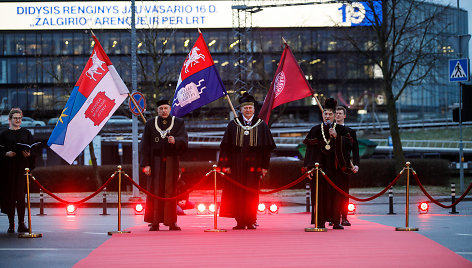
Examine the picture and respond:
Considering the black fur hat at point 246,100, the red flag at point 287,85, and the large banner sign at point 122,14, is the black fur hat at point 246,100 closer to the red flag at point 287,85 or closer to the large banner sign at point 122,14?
the red flag at point 287,85

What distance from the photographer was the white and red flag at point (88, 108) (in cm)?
1267

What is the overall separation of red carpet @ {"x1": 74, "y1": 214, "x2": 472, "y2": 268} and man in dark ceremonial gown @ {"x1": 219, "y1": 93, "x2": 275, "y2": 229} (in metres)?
0.50

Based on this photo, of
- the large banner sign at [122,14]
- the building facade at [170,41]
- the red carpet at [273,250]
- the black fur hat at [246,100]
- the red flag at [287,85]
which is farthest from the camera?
the building facade at [170,41]

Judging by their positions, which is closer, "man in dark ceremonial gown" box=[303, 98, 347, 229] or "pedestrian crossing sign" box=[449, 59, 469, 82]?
"man in dark ceremonial gown" box=[303, 98, 347, 229]

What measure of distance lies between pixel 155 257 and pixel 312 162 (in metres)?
4.37

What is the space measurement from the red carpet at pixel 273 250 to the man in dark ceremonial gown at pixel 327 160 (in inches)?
17.4

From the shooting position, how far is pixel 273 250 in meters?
9.39

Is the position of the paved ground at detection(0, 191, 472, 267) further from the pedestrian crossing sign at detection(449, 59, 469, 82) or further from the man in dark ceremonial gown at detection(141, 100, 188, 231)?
the pedestrian crossing sign at detection(449, 59, 469, 82)

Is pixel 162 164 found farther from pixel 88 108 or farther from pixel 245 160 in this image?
pixel 88 108

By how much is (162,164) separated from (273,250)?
3554 millimetres

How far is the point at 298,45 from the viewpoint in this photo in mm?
51625

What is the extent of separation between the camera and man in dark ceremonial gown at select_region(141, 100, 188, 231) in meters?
12.4

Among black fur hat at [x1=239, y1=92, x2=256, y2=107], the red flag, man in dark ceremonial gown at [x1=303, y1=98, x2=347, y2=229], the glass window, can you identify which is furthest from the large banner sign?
black fur hat at [x1=239, y1=92, x2=256, y2=107]

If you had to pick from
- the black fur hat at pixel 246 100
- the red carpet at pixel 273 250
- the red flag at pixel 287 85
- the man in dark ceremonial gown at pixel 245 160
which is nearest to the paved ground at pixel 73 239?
the red carpet at pixel 273 250
